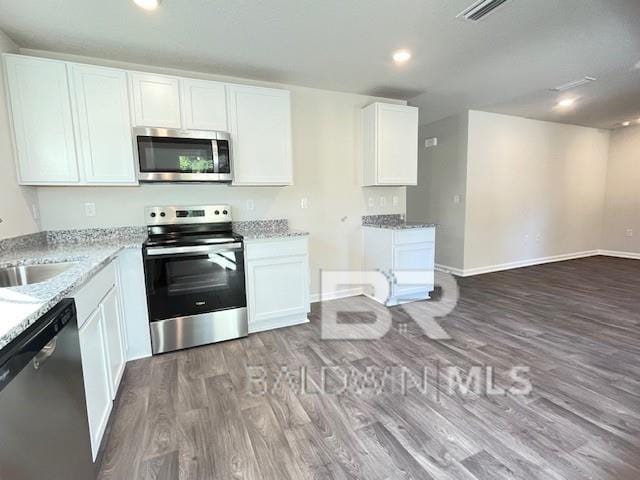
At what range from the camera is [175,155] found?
2.69 meters

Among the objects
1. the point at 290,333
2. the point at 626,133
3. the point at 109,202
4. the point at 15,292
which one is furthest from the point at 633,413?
the point at 626,133

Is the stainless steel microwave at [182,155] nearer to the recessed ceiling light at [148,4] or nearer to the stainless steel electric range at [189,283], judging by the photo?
the stainless steel electric range at [189,283]

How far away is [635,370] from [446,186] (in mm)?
3458

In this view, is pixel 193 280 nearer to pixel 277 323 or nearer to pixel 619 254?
pixel 277 323

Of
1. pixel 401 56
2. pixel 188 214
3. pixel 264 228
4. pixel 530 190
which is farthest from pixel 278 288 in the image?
pixel 530 190

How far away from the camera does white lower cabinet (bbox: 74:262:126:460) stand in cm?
143

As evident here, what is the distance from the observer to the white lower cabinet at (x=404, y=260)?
11.8 feet

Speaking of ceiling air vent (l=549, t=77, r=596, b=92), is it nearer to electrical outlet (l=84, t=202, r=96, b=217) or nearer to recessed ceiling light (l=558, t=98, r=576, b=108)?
recessed ceiling light (l=558, t=98, r=576, b=108)

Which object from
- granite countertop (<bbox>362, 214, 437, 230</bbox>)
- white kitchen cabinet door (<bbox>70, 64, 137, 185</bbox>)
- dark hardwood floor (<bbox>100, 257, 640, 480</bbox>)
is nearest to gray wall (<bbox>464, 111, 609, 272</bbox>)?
granite countertop (<bbox>362, 214, 437, 230</bbox>)

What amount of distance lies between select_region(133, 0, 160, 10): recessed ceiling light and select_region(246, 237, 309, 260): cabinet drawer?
1.76m

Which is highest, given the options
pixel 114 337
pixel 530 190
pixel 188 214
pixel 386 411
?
pixel 530 190

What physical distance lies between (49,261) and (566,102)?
235 inches

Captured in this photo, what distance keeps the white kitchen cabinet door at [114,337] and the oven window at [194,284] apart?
28 cm

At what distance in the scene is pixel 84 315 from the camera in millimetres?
1481
